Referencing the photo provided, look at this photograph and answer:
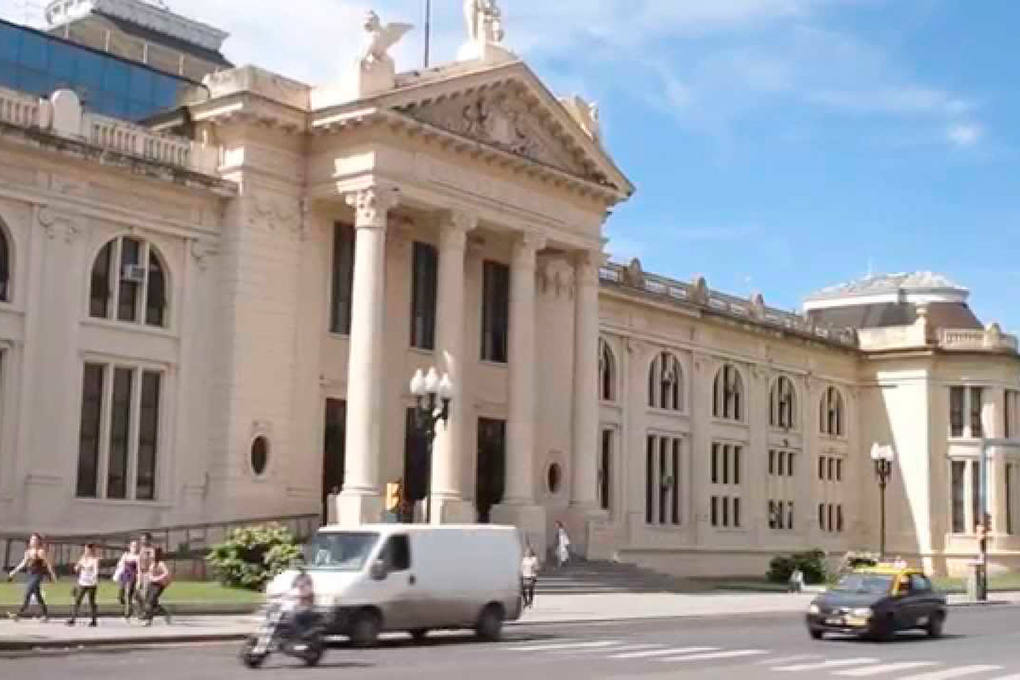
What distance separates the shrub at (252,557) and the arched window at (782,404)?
38741mm

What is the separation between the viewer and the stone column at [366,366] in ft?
138

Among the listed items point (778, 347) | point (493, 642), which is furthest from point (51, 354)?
point (778, 347)

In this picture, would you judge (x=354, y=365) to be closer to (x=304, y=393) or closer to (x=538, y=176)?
(x=304, y=393)

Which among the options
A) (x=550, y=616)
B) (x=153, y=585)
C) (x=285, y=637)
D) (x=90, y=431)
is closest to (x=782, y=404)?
(x=550, y=616)

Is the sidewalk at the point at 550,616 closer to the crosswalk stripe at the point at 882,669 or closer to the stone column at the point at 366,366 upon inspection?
the stone column at the point at 366,366

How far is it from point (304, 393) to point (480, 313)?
8.23 meters

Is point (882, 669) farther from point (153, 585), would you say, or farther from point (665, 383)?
point (665, 383)

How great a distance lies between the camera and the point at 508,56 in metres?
48.3

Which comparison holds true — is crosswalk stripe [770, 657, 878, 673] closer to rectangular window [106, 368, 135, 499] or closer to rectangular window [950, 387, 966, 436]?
rectangular window [106, 368, 135, 499]

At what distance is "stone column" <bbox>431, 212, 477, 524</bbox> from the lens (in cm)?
4444

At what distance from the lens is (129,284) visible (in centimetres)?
4075

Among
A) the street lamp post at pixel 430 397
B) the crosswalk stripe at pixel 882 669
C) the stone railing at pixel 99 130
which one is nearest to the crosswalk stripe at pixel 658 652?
the crosswalk stripe at pixel 882 669

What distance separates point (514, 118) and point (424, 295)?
6.42 metres

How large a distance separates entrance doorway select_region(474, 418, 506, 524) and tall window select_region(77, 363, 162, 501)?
480 inches
